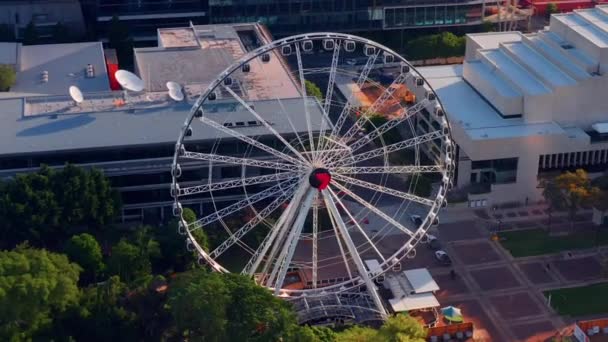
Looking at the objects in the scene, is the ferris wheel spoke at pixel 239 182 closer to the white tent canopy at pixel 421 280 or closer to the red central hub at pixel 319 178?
the red central hub at pixel 319 178

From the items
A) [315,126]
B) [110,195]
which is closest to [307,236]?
[315,126]

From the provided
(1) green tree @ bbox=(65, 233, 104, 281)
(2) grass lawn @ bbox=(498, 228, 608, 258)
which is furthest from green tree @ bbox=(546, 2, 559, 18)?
(1) green tree @ bbox=(65, 233, 104, 281)

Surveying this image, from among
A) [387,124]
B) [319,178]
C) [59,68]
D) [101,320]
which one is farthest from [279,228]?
[59,68]

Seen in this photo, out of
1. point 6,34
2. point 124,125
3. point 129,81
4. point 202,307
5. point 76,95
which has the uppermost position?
point 129,81

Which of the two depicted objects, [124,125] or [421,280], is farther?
[124,125]

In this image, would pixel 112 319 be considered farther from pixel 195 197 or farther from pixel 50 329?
pixel 195 197

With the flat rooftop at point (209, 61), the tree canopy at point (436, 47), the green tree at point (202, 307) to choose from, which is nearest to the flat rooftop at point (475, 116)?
the flat rooftop at point (209, 61)

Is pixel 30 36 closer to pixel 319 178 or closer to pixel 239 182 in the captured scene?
pixel 239 182
